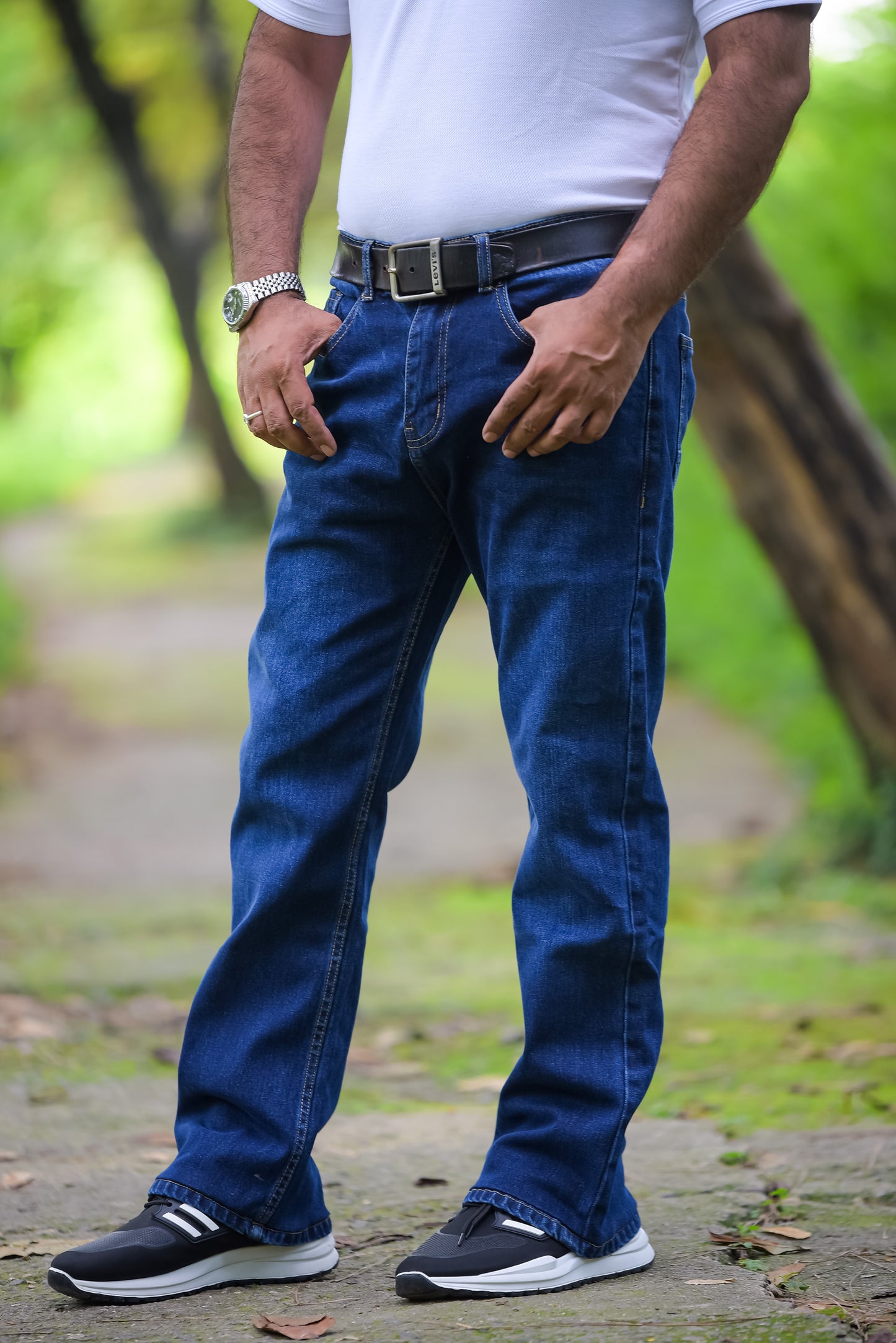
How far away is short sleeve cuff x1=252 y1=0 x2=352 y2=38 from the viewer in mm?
1979

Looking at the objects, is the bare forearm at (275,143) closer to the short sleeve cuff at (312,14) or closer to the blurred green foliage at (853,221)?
the short sleeve cuff at (312,14)

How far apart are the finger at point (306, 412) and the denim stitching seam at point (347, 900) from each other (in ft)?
0.69

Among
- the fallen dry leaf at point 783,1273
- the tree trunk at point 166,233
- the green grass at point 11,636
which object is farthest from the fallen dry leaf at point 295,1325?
the tree trunk at point 166,233

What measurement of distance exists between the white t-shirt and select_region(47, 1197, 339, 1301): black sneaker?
1.26 meters

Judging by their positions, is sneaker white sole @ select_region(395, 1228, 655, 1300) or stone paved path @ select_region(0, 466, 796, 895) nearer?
sneaker white sole @ select_region(395, 1228, 655, 1300)

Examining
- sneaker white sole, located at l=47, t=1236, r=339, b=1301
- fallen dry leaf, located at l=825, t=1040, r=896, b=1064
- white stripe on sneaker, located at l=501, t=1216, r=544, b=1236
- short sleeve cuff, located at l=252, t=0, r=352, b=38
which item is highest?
short sleeve cuff, located at l=252, t=0, r=352, b=38

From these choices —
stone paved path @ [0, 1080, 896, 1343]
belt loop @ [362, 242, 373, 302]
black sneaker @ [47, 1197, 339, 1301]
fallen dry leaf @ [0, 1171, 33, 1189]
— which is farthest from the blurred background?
black sneaker @ [47, 1197, 339, 1301]

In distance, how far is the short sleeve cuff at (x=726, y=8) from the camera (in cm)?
168

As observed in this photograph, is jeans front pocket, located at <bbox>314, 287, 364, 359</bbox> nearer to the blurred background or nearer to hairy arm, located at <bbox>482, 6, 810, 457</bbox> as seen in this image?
hairy arm, located at <bbox>482, 6, 810, 457</bbox>

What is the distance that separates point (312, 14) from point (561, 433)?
76 centimetres

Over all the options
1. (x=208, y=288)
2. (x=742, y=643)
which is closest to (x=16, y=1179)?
(x=742, y=643)

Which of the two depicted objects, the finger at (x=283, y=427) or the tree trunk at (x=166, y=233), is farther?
the tree trunk at (x=166, y=233)

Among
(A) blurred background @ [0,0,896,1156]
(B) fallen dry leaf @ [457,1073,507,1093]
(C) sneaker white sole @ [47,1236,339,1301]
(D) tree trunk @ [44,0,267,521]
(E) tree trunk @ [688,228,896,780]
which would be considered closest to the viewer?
(C) sneaker white sole @ [47,1236,339,1301]

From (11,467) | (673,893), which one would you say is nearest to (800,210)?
(673,893)
